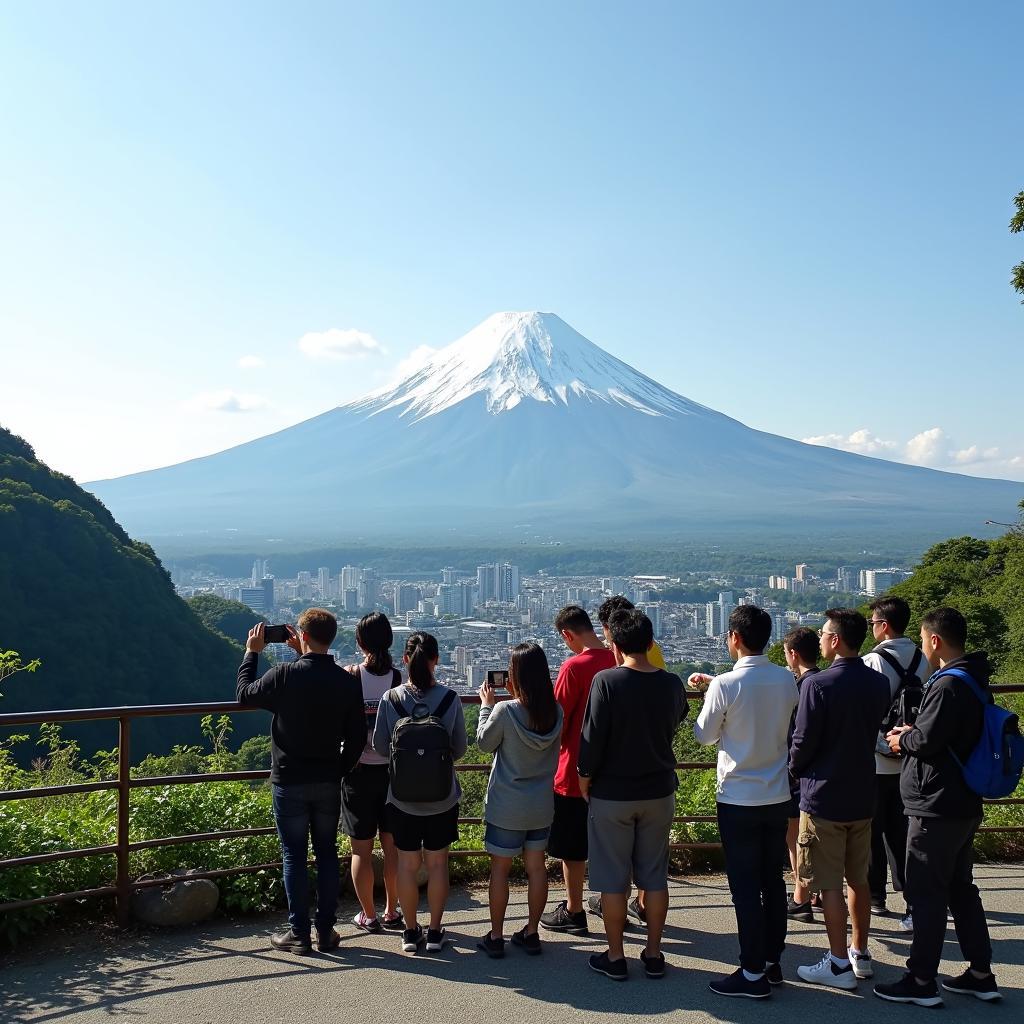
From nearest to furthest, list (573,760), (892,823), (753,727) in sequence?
(753,727) < (573,760) < (892,823)

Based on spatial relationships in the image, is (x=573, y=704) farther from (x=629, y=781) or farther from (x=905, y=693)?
(x=905, y=693)

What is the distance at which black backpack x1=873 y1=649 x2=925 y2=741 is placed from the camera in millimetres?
4148

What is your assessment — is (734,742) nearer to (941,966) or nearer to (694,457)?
(941,966)

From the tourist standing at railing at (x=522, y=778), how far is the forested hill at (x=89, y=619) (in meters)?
20.3

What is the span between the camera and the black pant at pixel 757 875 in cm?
371

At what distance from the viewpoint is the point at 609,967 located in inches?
150

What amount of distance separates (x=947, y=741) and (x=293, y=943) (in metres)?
2.84

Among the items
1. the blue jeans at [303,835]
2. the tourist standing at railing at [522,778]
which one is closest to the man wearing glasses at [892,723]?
the tourist standing at railing at [522,778]

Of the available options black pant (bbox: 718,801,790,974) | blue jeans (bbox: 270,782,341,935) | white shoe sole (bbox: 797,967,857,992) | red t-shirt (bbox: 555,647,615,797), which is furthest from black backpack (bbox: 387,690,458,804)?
white shoe sole (bbox: 797,967,857,992)

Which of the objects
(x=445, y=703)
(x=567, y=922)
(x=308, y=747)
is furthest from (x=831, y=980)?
(x=308, y=747)

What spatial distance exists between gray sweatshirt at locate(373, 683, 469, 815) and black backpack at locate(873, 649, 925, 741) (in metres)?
1.88

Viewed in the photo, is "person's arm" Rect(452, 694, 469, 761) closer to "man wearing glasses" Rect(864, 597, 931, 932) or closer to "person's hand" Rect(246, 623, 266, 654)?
"person's hand" Rect(246, 623, 266, 654)

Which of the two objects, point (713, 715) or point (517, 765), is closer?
point (713, 715)

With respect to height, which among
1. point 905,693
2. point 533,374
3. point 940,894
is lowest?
point 940,894
